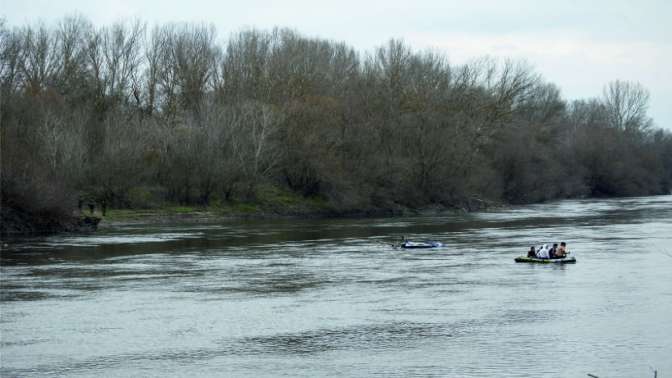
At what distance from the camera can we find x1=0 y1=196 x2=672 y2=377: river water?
29.0 m

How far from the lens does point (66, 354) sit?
30.3m

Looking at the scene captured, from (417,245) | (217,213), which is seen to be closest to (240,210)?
(217,213)

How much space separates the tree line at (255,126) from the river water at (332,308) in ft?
61.8

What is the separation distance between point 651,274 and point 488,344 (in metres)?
18.3

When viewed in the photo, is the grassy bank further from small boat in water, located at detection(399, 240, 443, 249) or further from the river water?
small boat in water, located at detection(399, 240, 443, 249)

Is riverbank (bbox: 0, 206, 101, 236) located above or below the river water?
above

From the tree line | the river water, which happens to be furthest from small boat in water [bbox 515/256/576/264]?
the tree line

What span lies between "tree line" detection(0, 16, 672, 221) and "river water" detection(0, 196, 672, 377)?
61.8ft

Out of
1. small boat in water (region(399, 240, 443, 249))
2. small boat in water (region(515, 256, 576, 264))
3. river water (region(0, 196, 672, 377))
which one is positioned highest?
small boat in water (region(399, 240, 443, 249))

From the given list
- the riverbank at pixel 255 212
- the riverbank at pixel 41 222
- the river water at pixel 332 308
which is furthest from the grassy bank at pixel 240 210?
the river water at pixel 332 308

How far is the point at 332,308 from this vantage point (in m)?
38.0

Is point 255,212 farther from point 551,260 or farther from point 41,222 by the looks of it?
point 551,260

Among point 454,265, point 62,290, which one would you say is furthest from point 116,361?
point 454,265

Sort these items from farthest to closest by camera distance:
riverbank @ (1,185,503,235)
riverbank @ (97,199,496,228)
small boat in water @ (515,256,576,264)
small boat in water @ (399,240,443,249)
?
riverbank @ (97,199,496,228) → riverbank @ (1,185,503,235) → small boat in water @ (399,240,443,249) → small boat in water @ (515,256,576,264)
